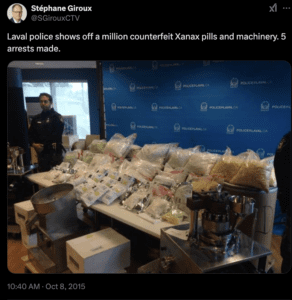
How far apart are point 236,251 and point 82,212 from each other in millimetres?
2240

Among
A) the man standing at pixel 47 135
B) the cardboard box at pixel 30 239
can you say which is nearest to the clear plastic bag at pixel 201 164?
the cardboard box at pixel 30 239

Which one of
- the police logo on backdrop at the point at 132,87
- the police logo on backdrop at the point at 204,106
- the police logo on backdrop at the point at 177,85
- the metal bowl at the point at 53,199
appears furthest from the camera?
the police logo on backdrop at the point at 132,87

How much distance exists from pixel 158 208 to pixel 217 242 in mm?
668

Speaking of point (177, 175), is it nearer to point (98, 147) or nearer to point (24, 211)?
point (98, 147)

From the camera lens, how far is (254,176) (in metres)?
1.50

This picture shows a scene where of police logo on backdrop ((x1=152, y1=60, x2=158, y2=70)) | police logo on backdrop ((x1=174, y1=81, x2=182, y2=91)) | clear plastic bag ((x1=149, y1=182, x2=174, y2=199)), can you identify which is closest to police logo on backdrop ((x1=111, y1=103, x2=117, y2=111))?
police logo on backdrop ((x1=152, y1=60, x2=158, y2=70))

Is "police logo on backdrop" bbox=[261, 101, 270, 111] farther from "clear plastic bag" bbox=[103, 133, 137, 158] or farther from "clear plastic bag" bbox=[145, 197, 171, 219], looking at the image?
"clear plastic bag" bbox=[145, 197, 171, 219]

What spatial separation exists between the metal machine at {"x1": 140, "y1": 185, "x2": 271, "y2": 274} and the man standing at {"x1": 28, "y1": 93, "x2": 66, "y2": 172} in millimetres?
2335

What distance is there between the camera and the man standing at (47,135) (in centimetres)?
296

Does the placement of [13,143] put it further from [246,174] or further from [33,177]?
[246,174]
